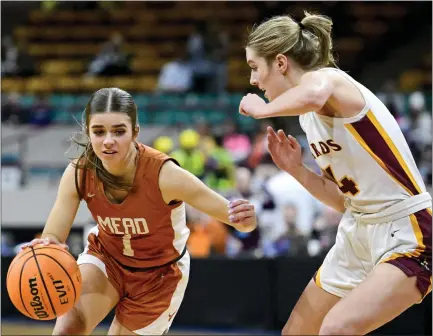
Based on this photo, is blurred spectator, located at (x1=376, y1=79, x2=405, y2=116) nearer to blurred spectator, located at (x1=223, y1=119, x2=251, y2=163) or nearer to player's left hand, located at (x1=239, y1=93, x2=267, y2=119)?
blurred spectator, located at (x1=223, y1=119, x2=251, y2=163)

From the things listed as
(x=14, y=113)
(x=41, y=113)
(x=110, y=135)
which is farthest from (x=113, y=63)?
(x=110, y=135)

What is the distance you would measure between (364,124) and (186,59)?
33.1ft

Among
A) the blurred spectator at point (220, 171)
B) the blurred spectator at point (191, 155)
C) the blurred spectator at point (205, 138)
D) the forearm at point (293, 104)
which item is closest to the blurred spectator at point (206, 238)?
the blurred spectator at point (220, 171)

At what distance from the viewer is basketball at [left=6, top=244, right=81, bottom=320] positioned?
11.6 ft

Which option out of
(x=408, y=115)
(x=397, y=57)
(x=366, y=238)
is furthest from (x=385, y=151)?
(x=397, y=57)

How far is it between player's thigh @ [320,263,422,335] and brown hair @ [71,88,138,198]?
121 centimetres

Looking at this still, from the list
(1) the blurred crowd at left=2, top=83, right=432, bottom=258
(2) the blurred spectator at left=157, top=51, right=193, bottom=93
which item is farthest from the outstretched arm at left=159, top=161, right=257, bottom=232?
(2) the blurred spectator at left=157, top=51, right=193, bottom=93

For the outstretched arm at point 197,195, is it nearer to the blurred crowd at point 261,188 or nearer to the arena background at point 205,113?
the arena background at point 205,113

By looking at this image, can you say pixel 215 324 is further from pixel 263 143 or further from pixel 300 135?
pixel 300 135

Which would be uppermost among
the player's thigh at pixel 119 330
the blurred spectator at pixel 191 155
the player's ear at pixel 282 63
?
the player's ear at pixel 282 63

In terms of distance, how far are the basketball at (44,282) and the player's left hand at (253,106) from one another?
1.12 metres

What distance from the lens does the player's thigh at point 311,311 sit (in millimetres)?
3645

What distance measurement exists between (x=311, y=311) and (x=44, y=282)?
4.14 feet

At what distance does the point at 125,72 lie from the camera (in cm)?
1284
